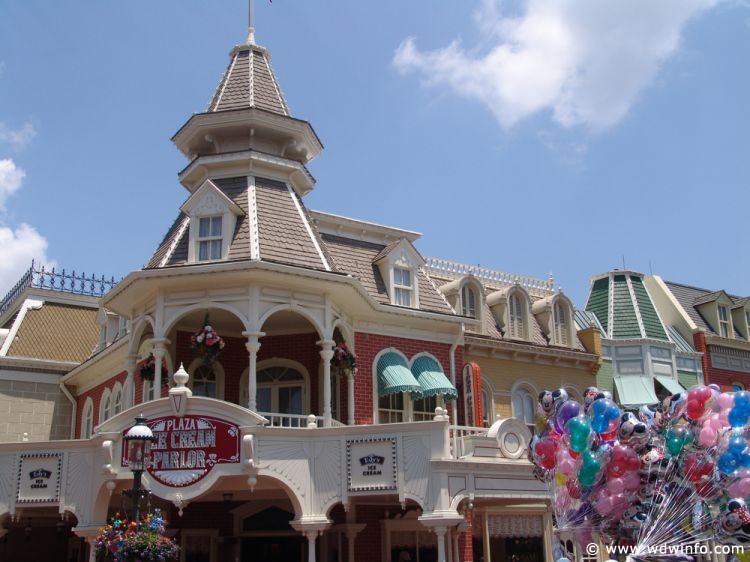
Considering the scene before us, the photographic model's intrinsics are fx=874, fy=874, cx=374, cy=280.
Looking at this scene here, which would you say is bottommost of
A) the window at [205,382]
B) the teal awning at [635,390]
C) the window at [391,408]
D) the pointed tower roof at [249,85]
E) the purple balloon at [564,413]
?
the purple balloon at [564,413]

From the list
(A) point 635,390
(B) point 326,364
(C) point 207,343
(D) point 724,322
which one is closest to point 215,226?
(C) point 207,343

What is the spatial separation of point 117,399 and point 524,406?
13.4m

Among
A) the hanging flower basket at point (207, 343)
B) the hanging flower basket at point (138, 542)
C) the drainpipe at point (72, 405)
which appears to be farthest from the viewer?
the drainpipe at point (72, 405)

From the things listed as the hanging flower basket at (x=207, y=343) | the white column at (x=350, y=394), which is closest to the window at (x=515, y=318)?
the white column at (x=350, y=394)

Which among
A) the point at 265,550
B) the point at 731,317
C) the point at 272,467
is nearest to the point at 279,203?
the point at 272,467

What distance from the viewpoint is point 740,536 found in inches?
624

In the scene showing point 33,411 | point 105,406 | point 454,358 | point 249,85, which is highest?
point 249,85

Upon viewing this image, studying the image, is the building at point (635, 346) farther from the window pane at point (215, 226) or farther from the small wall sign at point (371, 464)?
the window pane at point (215, 226)

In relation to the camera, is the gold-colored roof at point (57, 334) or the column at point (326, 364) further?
the gold-colored roof at point (57, 334)

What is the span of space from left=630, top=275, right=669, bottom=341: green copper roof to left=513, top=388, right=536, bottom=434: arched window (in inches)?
282

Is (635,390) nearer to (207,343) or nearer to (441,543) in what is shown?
(441,543)

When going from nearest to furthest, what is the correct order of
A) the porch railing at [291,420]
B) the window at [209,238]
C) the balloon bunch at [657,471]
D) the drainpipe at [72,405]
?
the balloon bunch at [657,471] < the porch railing at [291,420] < the window at [209,238] < the drainpipe at [72,405]

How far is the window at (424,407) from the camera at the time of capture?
84.4 feet

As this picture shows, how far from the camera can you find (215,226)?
22844 mm
